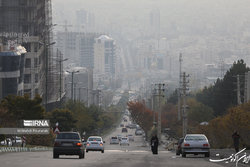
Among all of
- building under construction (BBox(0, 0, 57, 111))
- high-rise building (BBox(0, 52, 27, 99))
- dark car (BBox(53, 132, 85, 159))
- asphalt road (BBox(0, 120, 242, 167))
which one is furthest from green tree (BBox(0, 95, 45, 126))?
building under construction (BBox(0, 0, 57, 111))

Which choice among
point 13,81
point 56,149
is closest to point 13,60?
point 13,81

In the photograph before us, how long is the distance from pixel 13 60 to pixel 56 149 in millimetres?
76657

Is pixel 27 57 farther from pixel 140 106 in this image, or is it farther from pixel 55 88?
pixel 140 106

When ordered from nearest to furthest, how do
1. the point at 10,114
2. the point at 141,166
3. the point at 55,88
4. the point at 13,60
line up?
the point at 141,166, the point at 10,114, the point at 13,60, the point at 55,88

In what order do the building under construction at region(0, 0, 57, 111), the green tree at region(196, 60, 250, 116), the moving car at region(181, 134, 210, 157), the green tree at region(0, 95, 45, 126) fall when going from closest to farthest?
the moving car at region(181, 134, 210, 157)
the green tree at region(0, 95, 45, 126)
the building under construction at region(0, 0, 57, 111)
the green tree at region(196, 60, 250, 116)

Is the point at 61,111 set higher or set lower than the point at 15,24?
lower

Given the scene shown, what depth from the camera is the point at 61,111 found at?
347 feet

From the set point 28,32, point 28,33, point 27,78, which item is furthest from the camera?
point 28,32

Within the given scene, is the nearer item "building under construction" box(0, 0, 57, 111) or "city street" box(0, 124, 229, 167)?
"city street" box(0, 124, 229, 167)

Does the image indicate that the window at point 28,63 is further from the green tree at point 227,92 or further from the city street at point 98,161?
the city street at point 98,161

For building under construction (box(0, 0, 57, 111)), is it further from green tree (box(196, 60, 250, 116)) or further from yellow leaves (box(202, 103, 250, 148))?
yellow leaves (box(202, 103, 250, 148))

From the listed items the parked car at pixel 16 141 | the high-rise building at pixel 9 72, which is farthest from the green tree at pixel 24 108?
the high-rise building at pixel 9 72

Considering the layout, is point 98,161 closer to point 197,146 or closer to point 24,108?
point 197,146

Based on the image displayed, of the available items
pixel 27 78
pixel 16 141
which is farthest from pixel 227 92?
pixel 16 141
